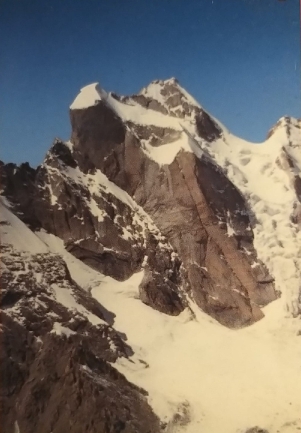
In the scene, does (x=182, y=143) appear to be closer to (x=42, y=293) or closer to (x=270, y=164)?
(x=270, y=164)

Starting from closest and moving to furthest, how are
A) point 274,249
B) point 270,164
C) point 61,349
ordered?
point 61,349 → point 274,249 → point 270,164

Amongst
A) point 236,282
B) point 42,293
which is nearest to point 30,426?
point 42,293

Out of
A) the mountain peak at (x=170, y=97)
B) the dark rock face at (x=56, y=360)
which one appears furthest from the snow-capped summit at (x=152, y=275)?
the mountain peak at (x=170, y=97)

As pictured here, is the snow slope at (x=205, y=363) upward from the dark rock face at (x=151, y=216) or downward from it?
downward

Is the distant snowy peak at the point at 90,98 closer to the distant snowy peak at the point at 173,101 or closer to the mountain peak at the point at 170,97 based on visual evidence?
the mountain peak at the point at 170,97

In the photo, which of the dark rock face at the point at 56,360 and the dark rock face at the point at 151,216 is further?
the dark rock face at the point at 151,216

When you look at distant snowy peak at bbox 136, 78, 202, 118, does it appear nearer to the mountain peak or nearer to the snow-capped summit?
the mountain peak

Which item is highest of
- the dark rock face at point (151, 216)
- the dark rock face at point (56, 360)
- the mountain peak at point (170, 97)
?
the mountain peak at point (170, 97)
